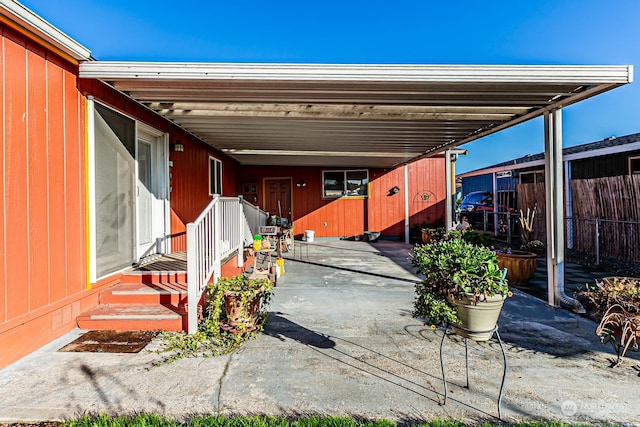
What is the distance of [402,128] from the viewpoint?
553 cm

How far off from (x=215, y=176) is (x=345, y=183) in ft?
15.6

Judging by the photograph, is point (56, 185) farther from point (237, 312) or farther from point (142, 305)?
point (237, 312)

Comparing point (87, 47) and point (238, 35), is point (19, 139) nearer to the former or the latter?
point (87, 47)

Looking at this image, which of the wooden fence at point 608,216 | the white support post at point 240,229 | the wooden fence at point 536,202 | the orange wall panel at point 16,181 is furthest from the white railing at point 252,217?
the wooden fence at point 536,202

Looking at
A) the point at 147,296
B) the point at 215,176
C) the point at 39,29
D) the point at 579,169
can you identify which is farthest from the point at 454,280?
the point at 579,169

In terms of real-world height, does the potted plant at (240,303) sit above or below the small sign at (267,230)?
below

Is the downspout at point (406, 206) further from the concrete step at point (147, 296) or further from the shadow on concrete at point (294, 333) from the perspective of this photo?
the concrete step at point (147, 296)

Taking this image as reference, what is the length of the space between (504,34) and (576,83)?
459 inches

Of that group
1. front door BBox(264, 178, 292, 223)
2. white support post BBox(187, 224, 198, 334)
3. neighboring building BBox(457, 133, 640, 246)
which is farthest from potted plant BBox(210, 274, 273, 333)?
front door BBox(264, 178, 292, 223)

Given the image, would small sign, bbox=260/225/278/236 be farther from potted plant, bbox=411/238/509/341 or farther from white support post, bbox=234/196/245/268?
potted plant, bbox=411/238/509/341

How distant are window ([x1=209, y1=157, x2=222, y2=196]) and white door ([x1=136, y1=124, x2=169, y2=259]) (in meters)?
2.26

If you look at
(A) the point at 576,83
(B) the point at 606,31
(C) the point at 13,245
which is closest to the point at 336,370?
(C) the point at 13,245

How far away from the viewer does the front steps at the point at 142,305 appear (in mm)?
3367

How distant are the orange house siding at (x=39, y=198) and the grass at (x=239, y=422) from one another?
117 cm
